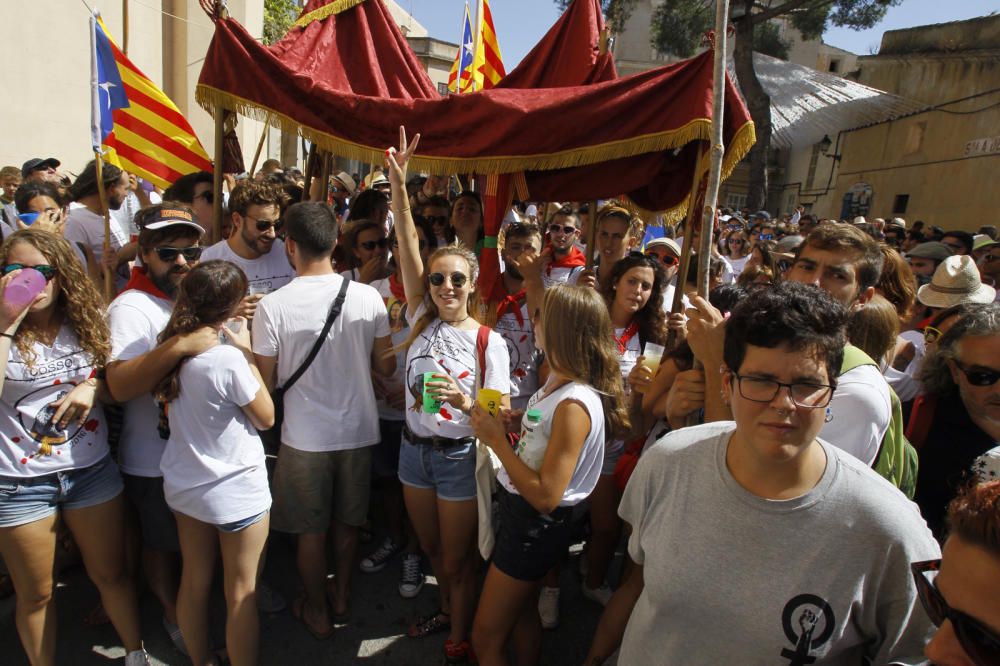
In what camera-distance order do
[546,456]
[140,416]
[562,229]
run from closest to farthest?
[546,456]
[140,416]
[562,229]

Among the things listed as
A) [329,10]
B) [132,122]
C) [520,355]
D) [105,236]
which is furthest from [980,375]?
[132,122]

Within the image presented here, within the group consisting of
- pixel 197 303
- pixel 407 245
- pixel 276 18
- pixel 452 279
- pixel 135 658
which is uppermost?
pixel 276 18

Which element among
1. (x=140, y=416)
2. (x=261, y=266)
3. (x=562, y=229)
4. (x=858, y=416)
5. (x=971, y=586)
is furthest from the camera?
(x=562, y=229)

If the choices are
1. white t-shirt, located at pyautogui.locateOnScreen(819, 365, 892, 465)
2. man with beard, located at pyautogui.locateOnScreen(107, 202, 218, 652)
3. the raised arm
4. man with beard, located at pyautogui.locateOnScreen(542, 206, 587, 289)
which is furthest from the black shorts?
man with beard, located at pyautogui.locateOnScreen(542, 206, 587, 289)

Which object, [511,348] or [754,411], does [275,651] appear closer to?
[511,348]

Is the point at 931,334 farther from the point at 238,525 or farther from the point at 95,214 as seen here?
the point at 95,214

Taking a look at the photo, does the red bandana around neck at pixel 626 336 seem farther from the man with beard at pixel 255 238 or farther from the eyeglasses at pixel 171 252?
the eyeglasses at pixel 171 252

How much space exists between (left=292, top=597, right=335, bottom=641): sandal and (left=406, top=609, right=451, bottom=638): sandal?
15.4 inches

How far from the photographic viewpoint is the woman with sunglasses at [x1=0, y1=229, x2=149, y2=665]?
204cm

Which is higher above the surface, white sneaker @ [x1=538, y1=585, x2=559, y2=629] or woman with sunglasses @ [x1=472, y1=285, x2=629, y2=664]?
woman with sunglasses @ [x1=472, y1=285, x2=629, y2=664]

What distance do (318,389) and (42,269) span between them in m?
1.12

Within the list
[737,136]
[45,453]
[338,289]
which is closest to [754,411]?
[338,289]

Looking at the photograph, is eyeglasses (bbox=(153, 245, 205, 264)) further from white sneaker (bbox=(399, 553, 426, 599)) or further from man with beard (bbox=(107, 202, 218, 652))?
white sneaker (bbox=(399, 553, 426, 599))

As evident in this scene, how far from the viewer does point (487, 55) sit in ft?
17.7
